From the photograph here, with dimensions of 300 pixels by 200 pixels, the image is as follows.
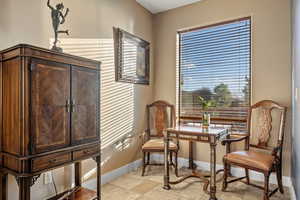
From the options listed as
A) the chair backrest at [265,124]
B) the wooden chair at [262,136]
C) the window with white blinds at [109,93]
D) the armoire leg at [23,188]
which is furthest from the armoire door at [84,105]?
the chair backrest at [265,124]

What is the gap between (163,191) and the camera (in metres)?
2.51

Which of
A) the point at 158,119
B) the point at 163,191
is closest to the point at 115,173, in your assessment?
the point at 163,191

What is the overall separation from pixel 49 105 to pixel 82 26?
123 cm

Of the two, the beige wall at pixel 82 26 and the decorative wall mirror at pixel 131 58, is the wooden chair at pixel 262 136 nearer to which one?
the beige wall at pixel 82 26

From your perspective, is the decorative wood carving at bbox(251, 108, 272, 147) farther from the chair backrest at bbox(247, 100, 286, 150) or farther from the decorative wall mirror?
the decorative wall mirror

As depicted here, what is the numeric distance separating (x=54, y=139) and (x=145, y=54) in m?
2.32

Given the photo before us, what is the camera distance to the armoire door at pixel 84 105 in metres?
1.78

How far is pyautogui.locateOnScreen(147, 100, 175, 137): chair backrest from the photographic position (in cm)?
335

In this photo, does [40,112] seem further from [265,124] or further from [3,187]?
[265,124]

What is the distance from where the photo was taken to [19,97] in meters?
1.43

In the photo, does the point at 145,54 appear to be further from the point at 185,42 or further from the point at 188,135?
the point at 188,135

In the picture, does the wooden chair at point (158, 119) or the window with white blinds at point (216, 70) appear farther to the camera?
the wooden chair at point (158, 119)

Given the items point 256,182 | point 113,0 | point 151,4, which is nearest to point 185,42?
point 151,4

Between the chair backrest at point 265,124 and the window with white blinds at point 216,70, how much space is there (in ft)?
0.70
